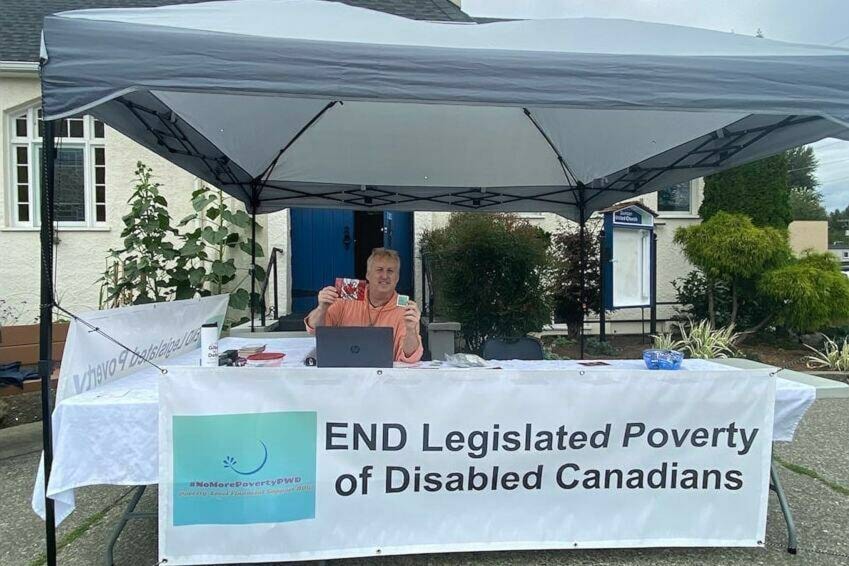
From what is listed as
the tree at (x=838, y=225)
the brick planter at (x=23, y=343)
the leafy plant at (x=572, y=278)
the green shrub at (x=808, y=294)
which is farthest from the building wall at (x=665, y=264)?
the tree at (x=838, y=225)

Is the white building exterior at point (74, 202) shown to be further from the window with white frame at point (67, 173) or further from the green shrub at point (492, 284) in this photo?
the green shrub at point (492, 284)

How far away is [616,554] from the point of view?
2.57 meters

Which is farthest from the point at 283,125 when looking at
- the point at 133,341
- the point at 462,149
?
the point at 133,341

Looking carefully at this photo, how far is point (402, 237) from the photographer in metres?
8.48

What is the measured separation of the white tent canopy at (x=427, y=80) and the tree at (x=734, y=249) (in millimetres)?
3525

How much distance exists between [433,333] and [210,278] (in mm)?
2648

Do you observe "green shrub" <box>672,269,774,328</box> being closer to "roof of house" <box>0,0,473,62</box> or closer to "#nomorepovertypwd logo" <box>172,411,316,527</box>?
"roof of house" <box>0,0,473,62</box>

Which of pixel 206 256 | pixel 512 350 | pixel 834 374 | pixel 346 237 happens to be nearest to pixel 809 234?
pixel 834 374

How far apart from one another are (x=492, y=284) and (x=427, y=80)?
189 inches

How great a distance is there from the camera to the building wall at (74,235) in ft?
25.4

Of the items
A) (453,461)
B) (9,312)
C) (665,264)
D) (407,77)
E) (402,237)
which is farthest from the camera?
(665,264)

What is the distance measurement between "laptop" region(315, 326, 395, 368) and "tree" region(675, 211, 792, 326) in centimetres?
654

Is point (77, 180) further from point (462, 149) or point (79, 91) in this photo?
point (79, 91)

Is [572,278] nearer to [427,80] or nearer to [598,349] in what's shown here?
[598,349]
